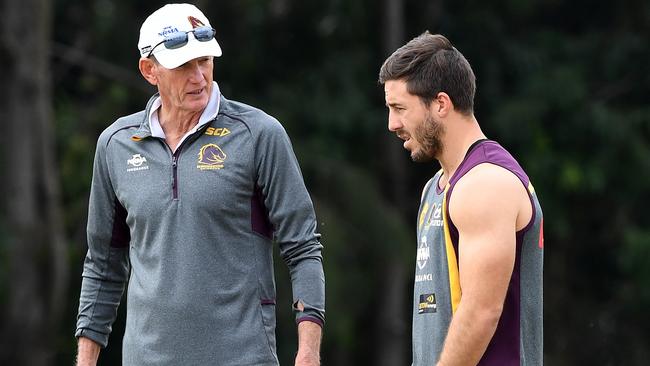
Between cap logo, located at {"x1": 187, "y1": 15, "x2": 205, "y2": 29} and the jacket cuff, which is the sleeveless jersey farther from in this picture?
the jacket cuff

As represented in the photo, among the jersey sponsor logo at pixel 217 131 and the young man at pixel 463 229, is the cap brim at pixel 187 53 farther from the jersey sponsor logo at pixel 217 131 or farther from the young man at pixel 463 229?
the young man at pixel 463 229

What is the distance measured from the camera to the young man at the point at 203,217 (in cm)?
422

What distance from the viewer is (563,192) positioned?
16688 mm

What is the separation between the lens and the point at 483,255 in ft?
11.9

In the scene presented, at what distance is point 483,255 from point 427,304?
31 centimetres

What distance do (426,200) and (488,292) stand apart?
0.47 meters

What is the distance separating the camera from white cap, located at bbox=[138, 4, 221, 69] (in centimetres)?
433

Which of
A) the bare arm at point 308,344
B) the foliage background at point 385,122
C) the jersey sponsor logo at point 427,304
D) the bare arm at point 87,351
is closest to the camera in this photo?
the jersey sponsor logo at point 427,304

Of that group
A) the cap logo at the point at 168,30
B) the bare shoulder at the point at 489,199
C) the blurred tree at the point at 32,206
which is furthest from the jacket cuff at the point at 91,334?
the blurred tree at the point at 32,206

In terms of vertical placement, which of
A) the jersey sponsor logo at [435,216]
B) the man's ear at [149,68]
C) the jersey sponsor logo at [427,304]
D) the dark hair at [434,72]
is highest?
the man's ear at [149,68]

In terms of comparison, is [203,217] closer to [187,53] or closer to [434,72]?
[187,53]

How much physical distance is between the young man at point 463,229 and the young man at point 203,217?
476mm

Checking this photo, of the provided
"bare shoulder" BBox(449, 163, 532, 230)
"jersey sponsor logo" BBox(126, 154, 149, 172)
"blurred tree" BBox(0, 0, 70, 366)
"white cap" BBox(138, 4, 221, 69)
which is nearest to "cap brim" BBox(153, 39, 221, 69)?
"white cap" BBox(138, 4, 221, 69)

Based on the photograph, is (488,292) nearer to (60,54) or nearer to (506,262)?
(506,262)
